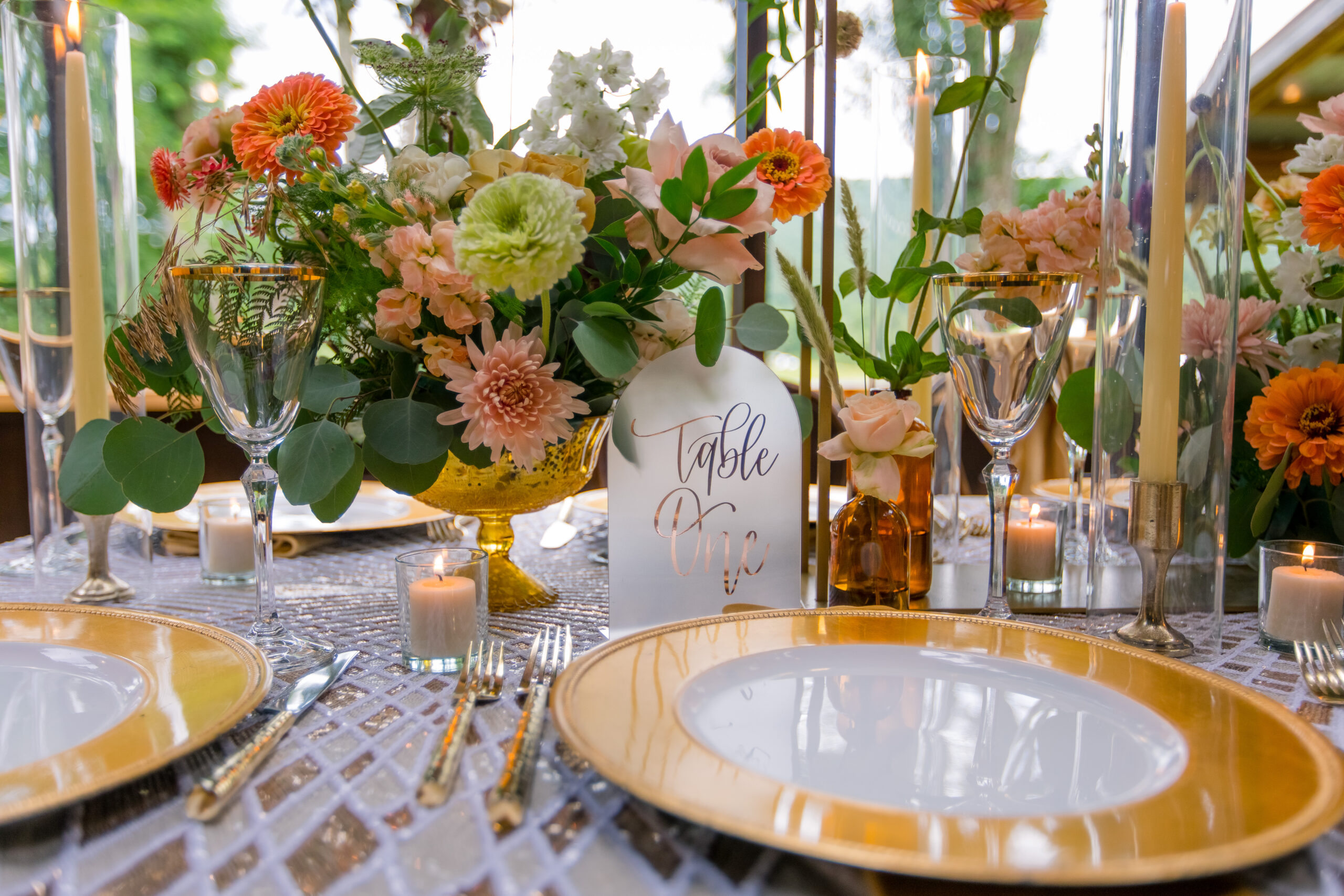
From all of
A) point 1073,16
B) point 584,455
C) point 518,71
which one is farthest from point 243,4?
point 584,455

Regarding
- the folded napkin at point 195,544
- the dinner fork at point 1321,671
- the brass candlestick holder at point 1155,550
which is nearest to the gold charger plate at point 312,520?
the folded napkin at point 195,544

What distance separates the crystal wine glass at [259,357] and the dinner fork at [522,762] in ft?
0.62

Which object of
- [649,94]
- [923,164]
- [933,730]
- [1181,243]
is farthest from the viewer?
[923,164]

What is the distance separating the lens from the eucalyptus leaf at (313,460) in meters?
0.69

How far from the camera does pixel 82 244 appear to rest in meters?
0.89

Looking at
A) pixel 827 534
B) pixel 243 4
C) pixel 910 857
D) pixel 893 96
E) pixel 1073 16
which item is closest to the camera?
pixel 910 857

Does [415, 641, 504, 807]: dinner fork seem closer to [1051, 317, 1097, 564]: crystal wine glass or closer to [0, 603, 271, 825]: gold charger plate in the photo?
[0, 603, 271, 825]: gold charger plate

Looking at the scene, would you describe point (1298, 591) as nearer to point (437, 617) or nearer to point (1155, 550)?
point (1155, 550)

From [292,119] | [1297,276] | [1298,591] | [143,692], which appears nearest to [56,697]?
[143,692]

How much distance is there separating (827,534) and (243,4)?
4.06 metres

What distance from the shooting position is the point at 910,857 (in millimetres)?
310

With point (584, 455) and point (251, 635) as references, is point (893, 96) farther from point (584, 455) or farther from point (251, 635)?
point (251, 635)

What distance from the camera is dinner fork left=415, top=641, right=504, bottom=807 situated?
16.0 inches

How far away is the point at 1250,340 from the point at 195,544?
1182 millimetres
